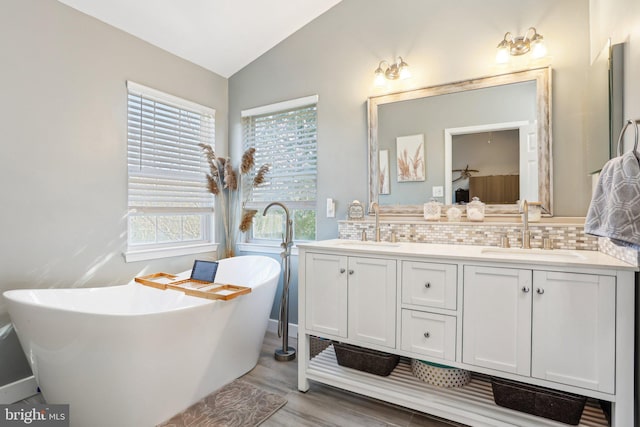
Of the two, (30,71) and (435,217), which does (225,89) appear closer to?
(30,71)

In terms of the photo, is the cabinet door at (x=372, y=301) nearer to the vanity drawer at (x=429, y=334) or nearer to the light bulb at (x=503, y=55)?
the vanity drawer at (x=429, y=334)

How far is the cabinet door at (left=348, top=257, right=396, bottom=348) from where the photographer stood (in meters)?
1.88

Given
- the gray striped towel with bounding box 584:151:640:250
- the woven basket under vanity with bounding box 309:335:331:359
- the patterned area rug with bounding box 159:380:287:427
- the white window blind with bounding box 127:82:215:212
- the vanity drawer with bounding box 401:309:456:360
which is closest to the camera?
the gray striped towel with bounding box 584:151:640:250

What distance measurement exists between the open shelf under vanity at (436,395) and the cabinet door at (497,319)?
0.89 ft

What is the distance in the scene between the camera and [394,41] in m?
2.57

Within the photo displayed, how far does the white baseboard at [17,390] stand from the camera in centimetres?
203

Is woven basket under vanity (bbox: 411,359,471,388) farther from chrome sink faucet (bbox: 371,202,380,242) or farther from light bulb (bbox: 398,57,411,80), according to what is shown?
light bulb (bbox: 398,57,411,80)

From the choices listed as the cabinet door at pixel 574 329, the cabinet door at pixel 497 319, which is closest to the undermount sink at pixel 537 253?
the cabinet door at pixel 497 319

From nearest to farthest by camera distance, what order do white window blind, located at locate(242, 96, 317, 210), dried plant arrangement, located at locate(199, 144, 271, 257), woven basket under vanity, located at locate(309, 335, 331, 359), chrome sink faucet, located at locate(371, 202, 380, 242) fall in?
chrome sink faucet, located at locate(371, 202, 380, 242) < woven basket under vanity, located at locate(309, 335, 331, 359) < white window blind, located at locate(242, 96, 317, 210) < dried plant arrangement, located at locate(199, 144, 271, 257)

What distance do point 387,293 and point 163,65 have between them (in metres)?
2.71

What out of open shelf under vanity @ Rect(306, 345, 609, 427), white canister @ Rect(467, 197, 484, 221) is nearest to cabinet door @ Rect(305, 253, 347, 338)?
open shelf under vanity @ Rect(306, 345, 609, 427)

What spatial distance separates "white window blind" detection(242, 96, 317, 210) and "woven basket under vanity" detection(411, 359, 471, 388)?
1631 millimetres

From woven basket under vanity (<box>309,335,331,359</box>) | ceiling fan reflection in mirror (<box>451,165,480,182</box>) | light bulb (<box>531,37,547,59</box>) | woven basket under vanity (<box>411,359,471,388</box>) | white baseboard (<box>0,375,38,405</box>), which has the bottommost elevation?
white baseboard (<box>0,375,38,405</box>)

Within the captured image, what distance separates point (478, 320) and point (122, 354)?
178cm
